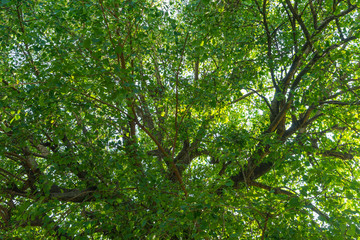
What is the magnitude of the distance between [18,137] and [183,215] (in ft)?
9.81

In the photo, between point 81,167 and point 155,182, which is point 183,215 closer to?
point 155,182

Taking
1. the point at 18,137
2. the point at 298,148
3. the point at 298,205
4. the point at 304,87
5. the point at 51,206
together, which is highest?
the point at 304,87

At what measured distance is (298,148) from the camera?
4.91 metres

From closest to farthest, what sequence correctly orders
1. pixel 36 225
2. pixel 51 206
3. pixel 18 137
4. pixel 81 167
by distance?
pixel 51 206, pixel 18 137, pixel 81 167, pixel 36 225

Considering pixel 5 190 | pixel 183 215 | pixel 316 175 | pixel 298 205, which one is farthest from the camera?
pixel 5 190

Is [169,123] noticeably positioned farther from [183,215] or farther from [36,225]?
[36,225]

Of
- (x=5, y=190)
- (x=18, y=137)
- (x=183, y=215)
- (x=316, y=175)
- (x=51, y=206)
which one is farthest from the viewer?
(x=5, y=190)

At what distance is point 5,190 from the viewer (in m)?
5.88

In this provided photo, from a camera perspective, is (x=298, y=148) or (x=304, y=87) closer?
(x=298, y=148)

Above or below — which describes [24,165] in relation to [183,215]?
above

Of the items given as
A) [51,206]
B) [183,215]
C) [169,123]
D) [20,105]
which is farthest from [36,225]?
[183,215]

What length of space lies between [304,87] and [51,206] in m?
4.94

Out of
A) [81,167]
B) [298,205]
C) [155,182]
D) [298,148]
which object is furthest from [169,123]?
[298,205]

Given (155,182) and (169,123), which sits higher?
(169,123)
